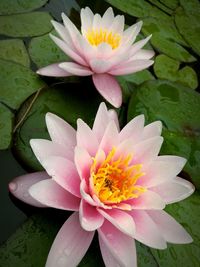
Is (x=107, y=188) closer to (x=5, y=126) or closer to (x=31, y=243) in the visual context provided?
(x=31, y=243)

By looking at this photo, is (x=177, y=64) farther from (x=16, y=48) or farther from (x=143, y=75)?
(x=16, y=48)

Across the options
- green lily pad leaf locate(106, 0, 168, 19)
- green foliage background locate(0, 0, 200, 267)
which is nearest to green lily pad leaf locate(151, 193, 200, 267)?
green foliage background locate(0, 0, 200, 267)

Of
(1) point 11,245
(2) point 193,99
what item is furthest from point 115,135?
(2) point 193,99

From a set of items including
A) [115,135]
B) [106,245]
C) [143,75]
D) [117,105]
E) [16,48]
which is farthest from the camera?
[143,75]

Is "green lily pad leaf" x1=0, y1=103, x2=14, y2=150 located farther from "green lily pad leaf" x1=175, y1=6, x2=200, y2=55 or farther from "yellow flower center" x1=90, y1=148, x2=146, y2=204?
"green lily pad leaf" x1=175, y1=6, x2=200, y2=55

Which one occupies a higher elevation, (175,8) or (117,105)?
(175,8)

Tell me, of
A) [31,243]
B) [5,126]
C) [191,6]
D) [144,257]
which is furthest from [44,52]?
[191,6]

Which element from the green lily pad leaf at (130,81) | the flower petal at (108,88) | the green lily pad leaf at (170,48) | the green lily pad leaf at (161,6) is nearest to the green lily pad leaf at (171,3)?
the green lily pad leaf at (161,6)

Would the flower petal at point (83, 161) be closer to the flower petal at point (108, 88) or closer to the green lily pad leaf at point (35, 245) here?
the green lily pad leaf at point (35, 245)
